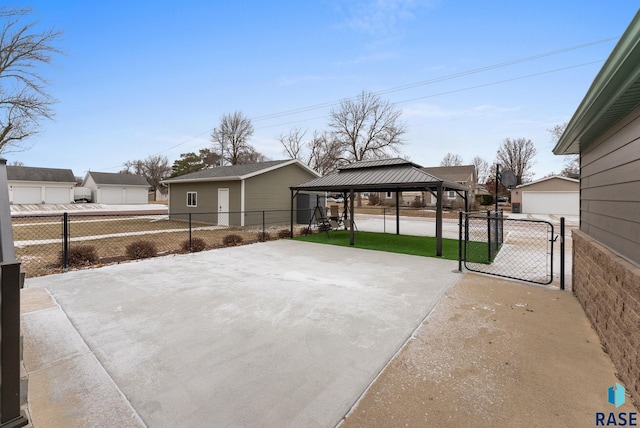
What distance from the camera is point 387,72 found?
17.1 meters

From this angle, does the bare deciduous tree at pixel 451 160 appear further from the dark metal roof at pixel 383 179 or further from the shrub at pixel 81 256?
the shrub at pixel 81 256

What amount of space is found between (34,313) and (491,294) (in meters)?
6.43

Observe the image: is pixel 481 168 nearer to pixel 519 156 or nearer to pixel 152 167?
pixel 519 156

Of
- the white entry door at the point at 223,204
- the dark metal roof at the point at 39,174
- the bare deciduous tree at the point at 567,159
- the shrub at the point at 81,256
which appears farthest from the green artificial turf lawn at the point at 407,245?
the dark metal roof at the point at 39,174

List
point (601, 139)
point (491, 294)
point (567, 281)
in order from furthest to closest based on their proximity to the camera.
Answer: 1. point (567, 281)
2. point (491, 294)
3. point (601, 139)

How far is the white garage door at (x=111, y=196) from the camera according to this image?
1409 inches

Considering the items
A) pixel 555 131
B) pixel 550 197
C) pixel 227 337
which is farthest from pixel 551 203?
pixel 227 337

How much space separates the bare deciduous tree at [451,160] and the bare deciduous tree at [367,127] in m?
35.5

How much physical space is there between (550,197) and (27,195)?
52.8 metres

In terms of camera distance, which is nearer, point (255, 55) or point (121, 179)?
point (255, 55)

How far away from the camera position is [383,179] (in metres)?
9.09

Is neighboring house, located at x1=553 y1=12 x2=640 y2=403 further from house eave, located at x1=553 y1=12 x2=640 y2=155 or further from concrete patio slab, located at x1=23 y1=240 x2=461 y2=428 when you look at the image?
concrete patio slab, located at x1=23 y1=240 x2=461 y2=428

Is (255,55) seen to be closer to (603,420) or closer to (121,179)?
(603,420)

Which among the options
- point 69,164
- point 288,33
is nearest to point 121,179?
point 69,164
